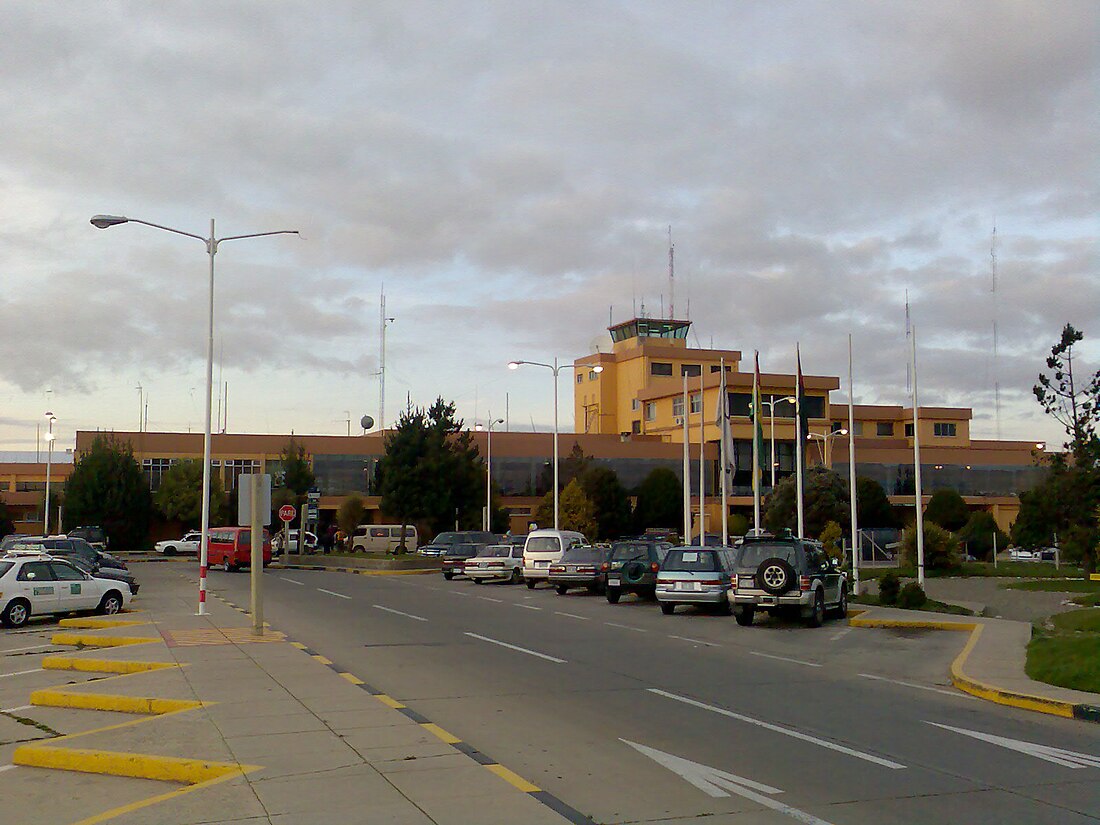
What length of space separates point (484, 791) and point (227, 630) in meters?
13.2

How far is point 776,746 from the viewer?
10.5m

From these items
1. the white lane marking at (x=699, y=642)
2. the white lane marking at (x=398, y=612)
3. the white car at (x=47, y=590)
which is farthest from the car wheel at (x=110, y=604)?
the white lane marking at (x=699, y=642)

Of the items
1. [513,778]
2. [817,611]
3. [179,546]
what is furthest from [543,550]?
[179,546]

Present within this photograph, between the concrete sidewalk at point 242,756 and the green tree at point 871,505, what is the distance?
6476 centimetres

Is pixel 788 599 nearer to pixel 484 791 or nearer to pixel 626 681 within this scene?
pixel 626 681

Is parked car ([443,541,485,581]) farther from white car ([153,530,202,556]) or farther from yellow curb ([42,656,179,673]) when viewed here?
white car ([153,530,202,556])

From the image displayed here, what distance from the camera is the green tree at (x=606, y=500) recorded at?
70.0 meters

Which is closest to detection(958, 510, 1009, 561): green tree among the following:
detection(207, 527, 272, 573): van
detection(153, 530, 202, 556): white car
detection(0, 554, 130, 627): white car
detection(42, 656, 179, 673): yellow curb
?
detection(207, 527, 272, 573): van

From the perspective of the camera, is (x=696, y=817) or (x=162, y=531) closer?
(x=696, y=817)

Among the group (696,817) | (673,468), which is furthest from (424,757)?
(673,468)

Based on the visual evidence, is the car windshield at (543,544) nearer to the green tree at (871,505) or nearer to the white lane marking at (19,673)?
the white lane marking at (19,673)

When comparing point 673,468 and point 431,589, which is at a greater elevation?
point 673,468

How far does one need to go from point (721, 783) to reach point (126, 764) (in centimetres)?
508

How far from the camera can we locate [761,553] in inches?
939
